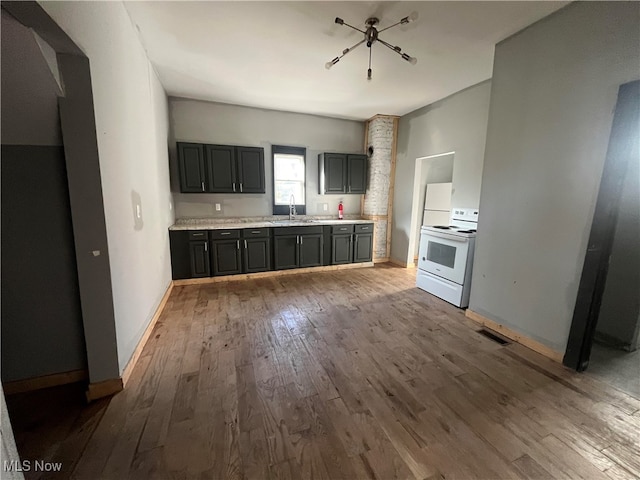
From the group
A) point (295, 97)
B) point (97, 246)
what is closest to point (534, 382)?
point (97, 246)

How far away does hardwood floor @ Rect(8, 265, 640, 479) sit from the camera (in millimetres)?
1335

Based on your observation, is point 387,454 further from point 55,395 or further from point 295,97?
point 295,97

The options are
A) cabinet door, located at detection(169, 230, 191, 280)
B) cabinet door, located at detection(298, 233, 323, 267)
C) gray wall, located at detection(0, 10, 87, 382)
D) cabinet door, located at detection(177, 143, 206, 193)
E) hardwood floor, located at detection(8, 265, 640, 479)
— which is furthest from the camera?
cabinet door, located at detection(298, 233, 323, 267)

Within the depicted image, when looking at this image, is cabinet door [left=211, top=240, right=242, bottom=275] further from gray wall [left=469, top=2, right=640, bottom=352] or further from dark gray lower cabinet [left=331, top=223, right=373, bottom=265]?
gray wall [left=469, top=2, right=640, bottom=352]

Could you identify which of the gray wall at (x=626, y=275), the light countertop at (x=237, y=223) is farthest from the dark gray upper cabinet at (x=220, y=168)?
the gray wall at (x=626, y=275)

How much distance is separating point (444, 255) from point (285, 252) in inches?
96.6

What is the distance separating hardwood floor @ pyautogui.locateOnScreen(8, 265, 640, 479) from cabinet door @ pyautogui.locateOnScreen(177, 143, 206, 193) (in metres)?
2.14

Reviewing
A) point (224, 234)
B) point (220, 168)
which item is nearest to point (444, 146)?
point (220, 168)

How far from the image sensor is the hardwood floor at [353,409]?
4.38 feet

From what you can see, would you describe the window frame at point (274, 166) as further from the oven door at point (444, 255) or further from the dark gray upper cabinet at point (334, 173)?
the oven door at point (444, 255)

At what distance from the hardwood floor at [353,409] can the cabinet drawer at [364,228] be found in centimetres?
235

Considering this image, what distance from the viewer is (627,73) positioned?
1.79 metres

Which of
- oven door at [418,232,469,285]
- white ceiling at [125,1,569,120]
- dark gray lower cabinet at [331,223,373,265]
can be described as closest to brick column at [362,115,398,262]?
dark gray lower cabinet at [331,223,373,265]

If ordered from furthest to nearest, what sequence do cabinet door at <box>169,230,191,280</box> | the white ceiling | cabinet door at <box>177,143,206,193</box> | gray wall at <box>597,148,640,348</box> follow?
cabinet door at <box>177,143,206,193</box>
cabinet door at <box>169,230,191,280</box>
gray wall at <box>597,148,640,348</box>
the white ceiling
